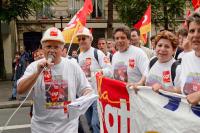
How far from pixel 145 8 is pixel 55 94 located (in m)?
23.1

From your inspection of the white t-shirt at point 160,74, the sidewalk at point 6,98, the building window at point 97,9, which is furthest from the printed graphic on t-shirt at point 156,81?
the building window at point 97,9

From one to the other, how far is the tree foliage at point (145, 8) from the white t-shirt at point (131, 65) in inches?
803

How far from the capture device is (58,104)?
15.4 ft

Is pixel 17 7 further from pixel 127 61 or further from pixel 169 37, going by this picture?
pixel 169 37

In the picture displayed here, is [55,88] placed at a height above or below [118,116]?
above

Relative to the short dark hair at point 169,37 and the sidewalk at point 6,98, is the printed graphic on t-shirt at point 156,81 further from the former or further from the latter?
the sidewalk at point 6,98

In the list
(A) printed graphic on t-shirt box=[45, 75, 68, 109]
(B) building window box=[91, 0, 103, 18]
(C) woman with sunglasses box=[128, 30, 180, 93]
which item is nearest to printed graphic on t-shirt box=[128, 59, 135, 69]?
(C) woman with sunglasses box=[128, 30, 180, 93]

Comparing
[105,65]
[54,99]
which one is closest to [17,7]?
[105,65]

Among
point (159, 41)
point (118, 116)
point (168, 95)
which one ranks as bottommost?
point (118, 116)

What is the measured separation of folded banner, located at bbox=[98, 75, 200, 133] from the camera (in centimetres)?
406

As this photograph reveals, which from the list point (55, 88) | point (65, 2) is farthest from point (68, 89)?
point (65, 2)

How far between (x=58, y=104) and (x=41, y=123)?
270mm

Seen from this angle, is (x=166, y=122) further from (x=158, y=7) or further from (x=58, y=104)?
(x=158, y=7)

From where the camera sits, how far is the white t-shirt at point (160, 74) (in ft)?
17.5
